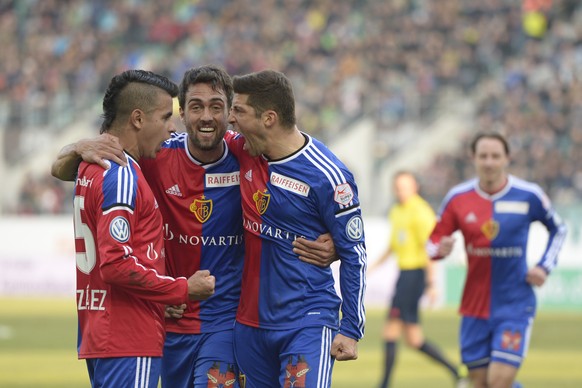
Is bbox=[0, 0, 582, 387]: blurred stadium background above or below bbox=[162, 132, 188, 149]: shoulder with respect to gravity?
above

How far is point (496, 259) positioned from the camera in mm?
9320

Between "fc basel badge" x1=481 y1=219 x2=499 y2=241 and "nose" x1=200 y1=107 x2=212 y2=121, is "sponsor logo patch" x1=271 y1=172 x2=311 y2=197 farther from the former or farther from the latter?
"fc basel badge" x1=481 y1=219 x2=499 y2=241

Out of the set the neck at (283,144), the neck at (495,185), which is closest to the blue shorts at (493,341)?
the neck at (495,185)

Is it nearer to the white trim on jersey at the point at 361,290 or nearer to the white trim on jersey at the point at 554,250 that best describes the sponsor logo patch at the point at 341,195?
the white trim on jersey at the point at 361,290

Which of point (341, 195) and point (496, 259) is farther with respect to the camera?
point (496, 259)

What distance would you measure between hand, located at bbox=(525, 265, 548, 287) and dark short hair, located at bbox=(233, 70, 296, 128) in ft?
12.5

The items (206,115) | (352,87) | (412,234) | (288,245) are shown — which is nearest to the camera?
(288,245)

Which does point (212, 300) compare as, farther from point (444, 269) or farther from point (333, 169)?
point (444, 269)

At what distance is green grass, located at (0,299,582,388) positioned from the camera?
1280 cm

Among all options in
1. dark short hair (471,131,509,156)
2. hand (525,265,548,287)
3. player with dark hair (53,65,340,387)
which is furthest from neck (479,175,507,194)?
player with dark hair (53,65,340,387)

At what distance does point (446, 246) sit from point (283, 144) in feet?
11.3

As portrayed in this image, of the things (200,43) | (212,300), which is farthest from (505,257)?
(200,43)

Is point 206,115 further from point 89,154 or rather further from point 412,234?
point 412,234

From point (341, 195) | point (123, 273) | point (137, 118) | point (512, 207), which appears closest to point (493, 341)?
point (512, 207)
